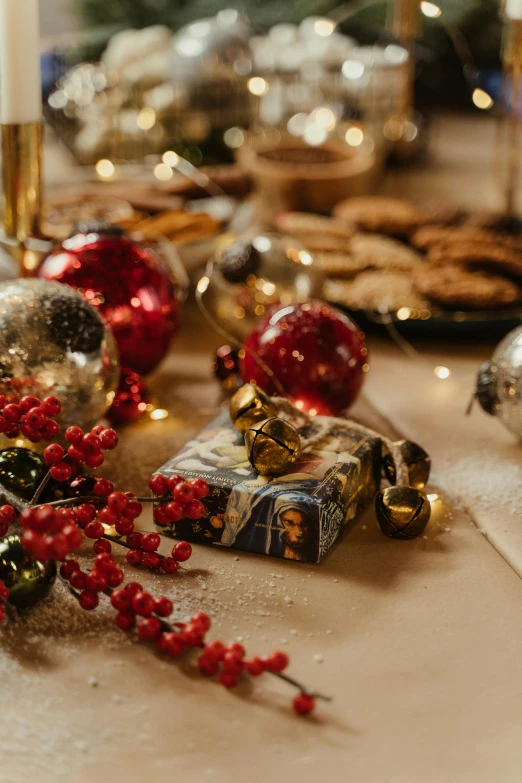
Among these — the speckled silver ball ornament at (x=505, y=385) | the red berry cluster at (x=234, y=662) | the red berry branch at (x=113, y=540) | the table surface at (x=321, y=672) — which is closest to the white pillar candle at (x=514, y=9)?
the speckled silver ball ornament at (x=505, y=385)

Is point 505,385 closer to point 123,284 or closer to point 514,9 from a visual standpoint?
point 123,284

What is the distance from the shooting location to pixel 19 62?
81cm

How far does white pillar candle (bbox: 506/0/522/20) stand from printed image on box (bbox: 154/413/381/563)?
26.1 inches

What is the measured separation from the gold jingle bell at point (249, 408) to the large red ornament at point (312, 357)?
0.09 m

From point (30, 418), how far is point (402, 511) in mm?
270

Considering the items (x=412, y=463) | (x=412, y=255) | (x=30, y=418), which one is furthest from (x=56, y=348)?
(x=412, y=255)

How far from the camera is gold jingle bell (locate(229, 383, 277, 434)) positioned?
683 mm

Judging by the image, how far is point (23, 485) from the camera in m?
0.62

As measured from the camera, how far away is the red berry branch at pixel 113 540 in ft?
1.63

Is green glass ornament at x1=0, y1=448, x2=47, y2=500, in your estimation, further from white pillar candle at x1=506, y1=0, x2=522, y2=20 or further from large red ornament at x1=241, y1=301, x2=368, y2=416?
white pillar candle at x1=506, y1=0, x2=522, y2=20

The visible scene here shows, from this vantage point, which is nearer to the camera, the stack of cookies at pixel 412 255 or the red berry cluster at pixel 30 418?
the red berry cluster at pixel 30 418

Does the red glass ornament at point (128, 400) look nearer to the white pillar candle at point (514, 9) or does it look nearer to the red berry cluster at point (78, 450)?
the red berry cluster at point (78, 450)

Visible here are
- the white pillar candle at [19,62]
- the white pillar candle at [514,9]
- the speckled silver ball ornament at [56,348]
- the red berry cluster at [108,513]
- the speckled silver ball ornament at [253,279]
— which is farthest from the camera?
the white pillar candle at [514,9]

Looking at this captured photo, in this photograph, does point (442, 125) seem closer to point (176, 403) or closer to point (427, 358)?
point (427, 358)
